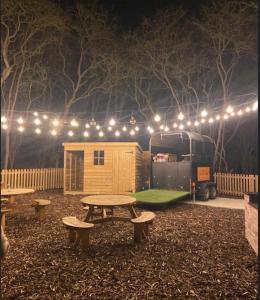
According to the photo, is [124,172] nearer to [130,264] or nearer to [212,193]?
[212,193]

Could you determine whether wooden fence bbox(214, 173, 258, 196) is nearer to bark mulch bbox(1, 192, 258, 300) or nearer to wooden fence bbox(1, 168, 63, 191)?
bark mulch bbox(1, 192, 258, 300)

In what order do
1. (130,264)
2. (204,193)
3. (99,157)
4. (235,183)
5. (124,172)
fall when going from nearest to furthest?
1. (130,264)
2. (204,193)
3. (124,172)
4. (99,157)
5. (235,183)

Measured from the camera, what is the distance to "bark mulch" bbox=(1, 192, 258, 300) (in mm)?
3902

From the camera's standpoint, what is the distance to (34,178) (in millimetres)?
16359

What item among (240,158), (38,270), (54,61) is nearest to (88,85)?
(54,61)

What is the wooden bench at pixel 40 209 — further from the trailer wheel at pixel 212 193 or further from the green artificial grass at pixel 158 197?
the trailer wheel at pixel 212 193

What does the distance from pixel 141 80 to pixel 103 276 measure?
827 inches

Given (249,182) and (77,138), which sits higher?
(77,138)

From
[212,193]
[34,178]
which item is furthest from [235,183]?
[34,178]

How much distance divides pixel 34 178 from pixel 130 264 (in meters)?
13.0

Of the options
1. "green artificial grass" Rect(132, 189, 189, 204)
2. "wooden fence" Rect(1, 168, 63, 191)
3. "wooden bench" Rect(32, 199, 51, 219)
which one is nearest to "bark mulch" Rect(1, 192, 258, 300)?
"wooden bench" Rect(32, 199, 51, 219)

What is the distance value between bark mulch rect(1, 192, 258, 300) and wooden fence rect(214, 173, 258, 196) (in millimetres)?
7025

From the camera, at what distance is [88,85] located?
2388 centimetres

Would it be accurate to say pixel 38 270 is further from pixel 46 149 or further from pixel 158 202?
pixel 46 149
